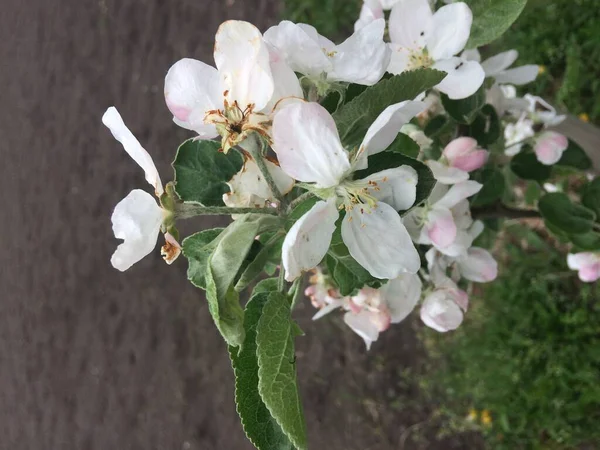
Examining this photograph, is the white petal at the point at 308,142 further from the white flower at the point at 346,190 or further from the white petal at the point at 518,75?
the white petal at the point at 518,75

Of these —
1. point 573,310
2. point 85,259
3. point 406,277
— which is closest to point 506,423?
point 573,310

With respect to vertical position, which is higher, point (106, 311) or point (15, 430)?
point (106, 311)

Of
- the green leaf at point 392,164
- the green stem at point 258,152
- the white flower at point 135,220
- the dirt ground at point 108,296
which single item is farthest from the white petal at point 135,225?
the dirt ground at point 108,296

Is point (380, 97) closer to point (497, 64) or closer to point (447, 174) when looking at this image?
point (447, 174)

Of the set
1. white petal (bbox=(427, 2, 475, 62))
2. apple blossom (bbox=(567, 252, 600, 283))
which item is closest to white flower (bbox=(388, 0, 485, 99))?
white petal (bbox=(427, 2, 475, 62))

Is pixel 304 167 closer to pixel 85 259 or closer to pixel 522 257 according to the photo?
pixel 522 257
